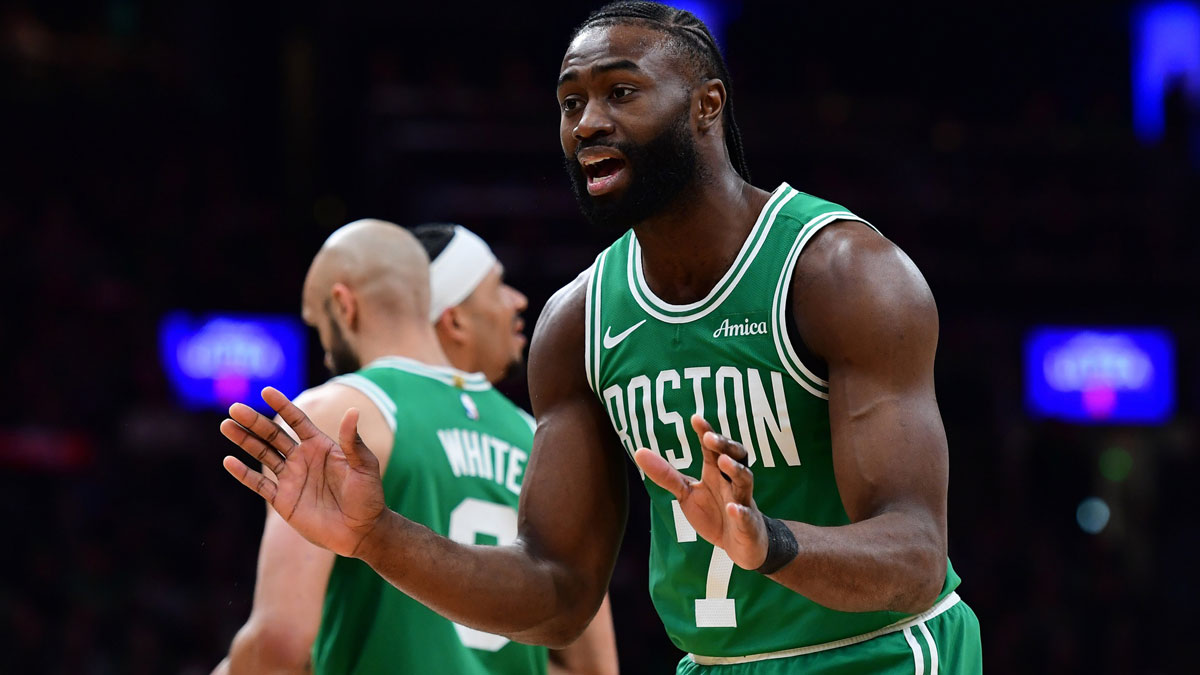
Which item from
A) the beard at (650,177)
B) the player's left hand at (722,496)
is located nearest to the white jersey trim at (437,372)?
the beard at (650,177)

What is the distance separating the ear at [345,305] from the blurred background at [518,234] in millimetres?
5985

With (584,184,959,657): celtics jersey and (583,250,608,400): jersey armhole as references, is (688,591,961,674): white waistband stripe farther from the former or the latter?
(583,250,608,400): jersey armhole

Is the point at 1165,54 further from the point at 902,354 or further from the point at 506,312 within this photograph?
the point at 902,354

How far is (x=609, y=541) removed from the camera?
2848 mm

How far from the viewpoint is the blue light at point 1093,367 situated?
12648mm

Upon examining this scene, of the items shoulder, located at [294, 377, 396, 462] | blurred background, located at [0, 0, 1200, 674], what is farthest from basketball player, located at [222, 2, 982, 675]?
blurred background, located at [0, 0, 1200, 674]

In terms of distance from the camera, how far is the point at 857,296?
2398 mm

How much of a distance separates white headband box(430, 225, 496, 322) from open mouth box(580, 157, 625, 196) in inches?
66.1

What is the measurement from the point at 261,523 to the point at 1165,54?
10979mm

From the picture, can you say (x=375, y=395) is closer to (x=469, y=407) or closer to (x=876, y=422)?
(x=469, y=407)

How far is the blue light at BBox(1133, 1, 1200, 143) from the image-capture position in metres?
15.3

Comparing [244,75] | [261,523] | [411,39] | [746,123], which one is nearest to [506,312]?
[261,523]

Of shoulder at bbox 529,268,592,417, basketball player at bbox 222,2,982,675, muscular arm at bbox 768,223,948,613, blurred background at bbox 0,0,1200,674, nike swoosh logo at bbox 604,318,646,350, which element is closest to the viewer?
muscular arm at bbox 768,223,948,613

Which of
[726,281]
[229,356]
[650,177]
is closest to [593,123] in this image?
[650,177]
